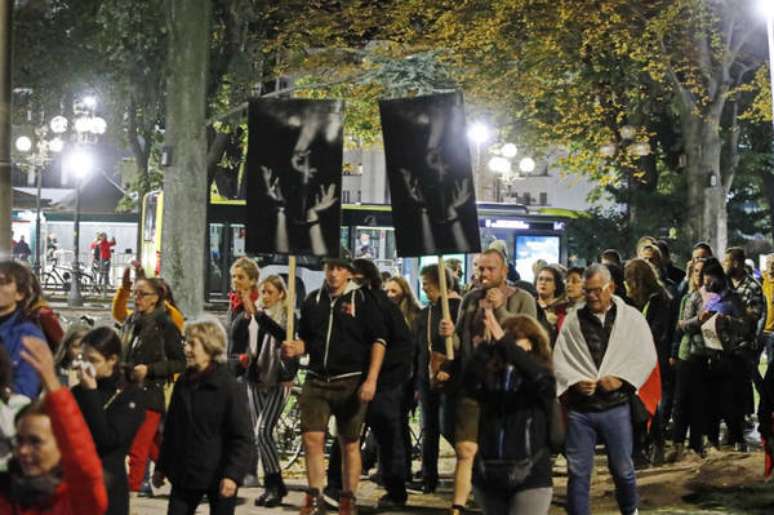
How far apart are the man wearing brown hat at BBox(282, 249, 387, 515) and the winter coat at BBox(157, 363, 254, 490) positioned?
2.86m

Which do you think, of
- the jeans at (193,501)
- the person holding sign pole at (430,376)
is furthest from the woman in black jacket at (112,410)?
the person holding sign pole at (430,376)

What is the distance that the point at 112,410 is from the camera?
294 inches

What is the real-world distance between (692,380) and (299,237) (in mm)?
5322

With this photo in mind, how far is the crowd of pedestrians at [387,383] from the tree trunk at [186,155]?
711 centimetres

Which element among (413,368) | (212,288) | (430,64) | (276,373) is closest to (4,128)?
(276,373)

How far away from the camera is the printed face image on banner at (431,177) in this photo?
11375mm

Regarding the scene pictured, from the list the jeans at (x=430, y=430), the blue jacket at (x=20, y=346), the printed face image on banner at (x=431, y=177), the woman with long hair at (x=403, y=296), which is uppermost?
the printed face image on banner at (x=431, y=177)

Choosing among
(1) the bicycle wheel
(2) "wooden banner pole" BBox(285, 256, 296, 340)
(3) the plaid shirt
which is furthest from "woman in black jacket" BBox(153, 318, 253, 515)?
(3) the plaid shirt

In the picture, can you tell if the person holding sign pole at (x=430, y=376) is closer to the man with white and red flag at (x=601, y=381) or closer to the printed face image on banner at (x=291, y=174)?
the printed face image on banner at (x=291, y=174)

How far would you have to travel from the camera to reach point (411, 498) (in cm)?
1282

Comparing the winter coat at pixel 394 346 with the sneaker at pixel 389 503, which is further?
the sneaker at pixel 389 503

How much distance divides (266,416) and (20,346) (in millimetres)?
4084

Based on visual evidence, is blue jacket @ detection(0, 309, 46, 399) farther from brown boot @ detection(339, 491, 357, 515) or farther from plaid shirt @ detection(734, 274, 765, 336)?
plaid shirt @ detection(734, 274, 765, 336)

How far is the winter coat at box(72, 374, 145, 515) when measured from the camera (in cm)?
733
